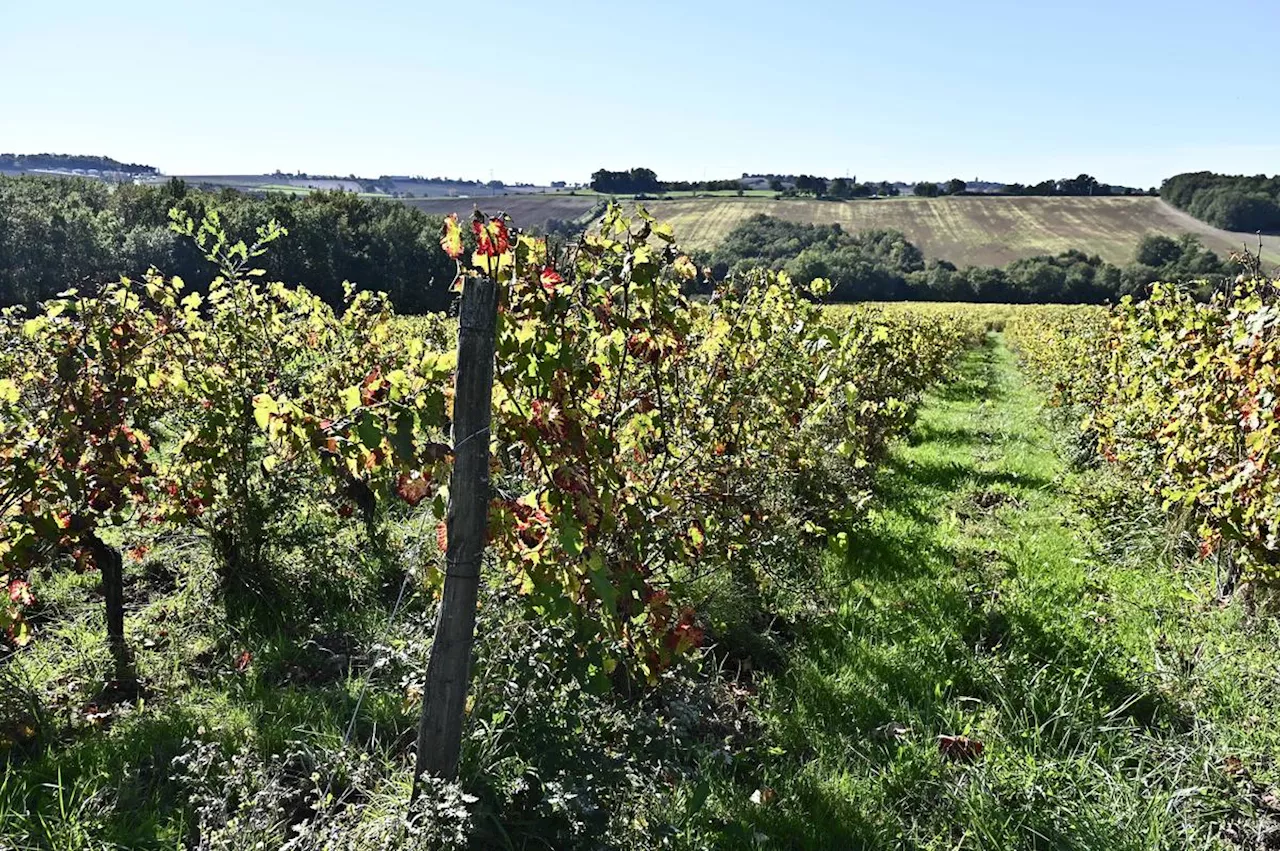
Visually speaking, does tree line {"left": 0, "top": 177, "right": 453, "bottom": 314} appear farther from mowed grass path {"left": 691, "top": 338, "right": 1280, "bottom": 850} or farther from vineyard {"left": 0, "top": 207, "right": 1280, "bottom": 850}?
mowed grass path {"left": 691, "top": 338, "right": 1280, "bottom": 850}

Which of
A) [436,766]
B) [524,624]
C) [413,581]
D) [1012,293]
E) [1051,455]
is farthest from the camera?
[1012,293]

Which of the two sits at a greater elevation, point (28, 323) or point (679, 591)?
point (28, 323)

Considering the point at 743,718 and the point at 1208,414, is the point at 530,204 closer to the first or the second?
the point at 1208,414

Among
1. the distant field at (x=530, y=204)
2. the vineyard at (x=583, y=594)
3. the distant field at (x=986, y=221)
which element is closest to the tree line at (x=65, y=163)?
the distant field at (x=530, y=204)

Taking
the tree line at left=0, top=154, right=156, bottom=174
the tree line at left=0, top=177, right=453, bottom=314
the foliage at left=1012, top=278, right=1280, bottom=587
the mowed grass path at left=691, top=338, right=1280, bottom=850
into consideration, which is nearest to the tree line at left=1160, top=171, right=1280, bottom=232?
the tree line at left=0, top=177, right=453, bottom=314

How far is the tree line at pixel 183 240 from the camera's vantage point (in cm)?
3572

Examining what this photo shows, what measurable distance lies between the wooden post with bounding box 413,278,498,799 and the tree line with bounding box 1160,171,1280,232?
70516mm

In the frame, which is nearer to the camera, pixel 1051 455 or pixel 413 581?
pixel 413 581

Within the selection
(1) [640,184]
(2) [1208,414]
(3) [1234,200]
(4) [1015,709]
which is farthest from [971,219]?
(4) [1015,709]

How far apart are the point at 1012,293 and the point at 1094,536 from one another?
5744cm

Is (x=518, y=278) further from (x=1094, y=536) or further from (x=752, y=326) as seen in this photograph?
(x=1094, y=536)

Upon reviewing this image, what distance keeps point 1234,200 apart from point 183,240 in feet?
247

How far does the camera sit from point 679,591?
332 cm

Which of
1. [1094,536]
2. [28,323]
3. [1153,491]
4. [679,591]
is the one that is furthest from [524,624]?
[1094,536]
